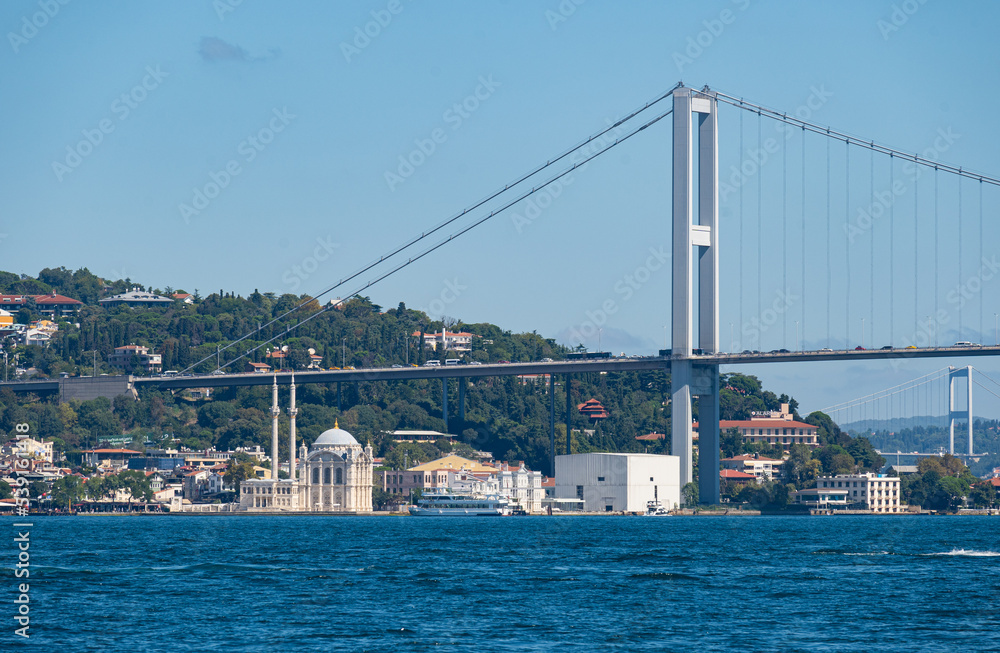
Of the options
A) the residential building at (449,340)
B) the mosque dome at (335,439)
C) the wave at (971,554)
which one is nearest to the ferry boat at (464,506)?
the mosque dome at (335,439)

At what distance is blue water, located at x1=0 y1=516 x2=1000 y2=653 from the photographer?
28734 mm

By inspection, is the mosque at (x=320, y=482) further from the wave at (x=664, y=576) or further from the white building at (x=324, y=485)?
the wave at (x=664, y=576)

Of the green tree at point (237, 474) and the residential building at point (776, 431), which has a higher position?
the residential building at point (776, 431)

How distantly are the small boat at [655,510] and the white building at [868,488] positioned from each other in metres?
22.6

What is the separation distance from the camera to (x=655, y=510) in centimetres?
9750

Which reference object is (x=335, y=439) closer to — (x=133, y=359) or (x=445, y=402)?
(x=445, y=402)

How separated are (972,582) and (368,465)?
3137 inches

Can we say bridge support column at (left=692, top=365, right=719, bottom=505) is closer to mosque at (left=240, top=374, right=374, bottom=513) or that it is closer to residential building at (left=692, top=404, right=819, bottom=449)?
mosque at (left=240, top=374, right=374, bottom=513)

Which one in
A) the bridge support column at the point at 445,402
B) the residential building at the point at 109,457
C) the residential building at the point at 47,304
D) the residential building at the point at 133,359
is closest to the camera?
the residential building at the point at 109,457

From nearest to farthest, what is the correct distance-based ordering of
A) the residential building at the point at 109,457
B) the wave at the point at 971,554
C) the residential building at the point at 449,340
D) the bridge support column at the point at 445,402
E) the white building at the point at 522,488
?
the wave at the point at 971,554 → the white building at the point at 522,488 → the residential building at the point at 109,457 → the bridge support column at the point at 445,402 → the residential building at the point at 449,340

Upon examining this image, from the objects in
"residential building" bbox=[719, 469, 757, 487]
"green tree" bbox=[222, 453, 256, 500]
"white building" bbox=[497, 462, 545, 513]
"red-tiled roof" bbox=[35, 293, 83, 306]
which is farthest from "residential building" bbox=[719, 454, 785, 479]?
"red-tiled roof" bbox=[35, 293, 83, 306]

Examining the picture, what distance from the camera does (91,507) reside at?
107 m

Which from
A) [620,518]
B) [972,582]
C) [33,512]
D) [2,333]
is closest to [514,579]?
[972,582]

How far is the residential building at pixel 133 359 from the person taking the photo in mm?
154125
